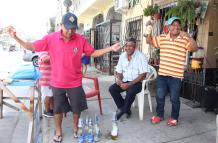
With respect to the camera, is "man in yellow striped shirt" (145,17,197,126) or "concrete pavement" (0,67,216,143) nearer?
"concrete pavement" (0,67,216,143)

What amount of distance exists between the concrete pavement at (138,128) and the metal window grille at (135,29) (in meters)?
4.24

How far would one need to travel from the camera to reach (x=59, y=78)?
13.4 feet

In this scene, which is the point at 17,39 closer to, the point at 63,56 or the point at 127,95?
the point at 63,56

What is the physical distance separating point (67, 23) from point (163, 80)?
190cm

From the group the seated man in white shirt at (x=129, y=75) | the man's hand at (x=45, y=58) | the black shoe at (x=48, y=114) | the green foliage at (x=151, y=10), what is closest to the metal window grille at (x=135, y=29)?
the green foliage at (x=151, y=10)

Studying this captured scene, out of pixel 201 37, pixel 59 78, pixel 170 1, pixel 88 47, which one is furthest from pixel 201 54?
Answer: pixel 59 78

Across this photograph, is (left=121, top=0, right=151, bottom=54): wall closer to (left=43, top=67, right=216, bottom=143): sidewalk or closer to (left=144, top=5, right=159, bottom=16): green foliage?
(left=144, top=5, right=159, bottom=16): green foliage

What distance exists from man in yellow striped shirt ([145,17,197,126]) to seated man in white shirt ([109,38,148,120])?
0.34 meters

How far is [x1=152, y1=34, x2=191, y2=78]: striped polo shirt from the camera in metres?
4.55

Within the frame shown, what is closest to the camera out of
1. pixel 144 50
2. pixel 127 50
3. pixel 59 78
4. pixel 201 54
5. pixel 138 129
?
pixel 59 78

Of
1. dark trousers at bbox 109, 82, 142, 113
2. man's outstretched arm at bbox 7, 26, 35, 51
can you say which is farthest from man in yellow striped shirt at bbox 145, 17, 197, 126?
man's outstretched arm at bbox 7, 26, 35, 51

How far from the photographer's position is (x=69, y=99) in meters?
4.23

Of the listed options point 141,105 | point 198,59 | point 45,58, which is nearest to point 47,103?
point 45,58

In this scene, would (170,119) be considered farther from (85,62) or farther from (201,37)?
(201,37)
